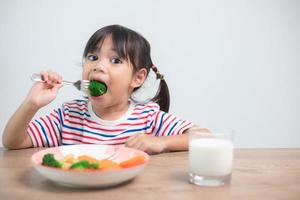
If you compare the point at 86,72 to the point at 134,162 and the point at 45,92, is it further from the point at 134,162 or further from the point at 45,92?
the point at 134,162

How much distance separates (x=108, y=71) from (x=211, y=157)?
1.97 feet

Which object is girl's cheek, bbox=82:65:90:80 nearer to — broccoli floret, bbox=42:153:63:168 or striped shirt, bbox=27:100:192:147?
striped shirt, bbox=27:100:192:147

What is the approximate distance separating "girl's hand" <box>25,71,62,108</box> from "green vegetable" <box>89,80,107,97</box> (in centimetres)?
12

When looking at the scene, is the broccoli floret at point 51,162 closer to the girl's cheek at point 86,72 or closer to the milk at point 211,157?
the milk at point 211,157

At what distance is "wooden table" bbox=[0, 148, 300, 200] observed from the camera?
0.68 metres

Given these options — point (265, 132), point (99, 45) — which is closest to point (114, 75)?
point (99, 45)

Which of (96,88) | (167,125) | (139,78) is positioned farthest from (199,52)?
(96,88)

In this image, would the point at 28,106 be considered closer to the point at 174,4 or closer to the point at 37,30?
the point at 37,30

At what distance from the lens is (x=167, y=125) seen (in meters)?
1.27

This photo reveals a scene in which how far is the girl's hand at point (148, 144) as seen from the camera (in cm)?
104

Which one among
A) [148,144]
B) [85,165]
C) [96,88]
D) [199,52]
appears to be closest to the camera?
[85,165]

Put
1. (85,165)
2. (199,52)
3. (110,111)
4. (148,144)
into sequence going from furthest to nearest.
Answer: (199,52), (110,111), (148,144), (85,165)

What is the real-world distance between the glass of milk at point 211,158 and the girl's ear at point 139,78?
63cm

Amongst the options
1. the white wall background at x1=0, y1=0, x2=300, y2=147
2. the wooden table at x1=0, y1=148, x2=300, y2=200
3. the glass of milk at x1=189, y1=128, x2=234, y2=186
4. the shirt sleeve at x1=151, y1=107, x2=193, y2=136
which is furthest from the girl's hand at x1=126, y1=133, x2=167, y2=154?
the white wall background at x1=0, y1=0, x2=300, y2=147
